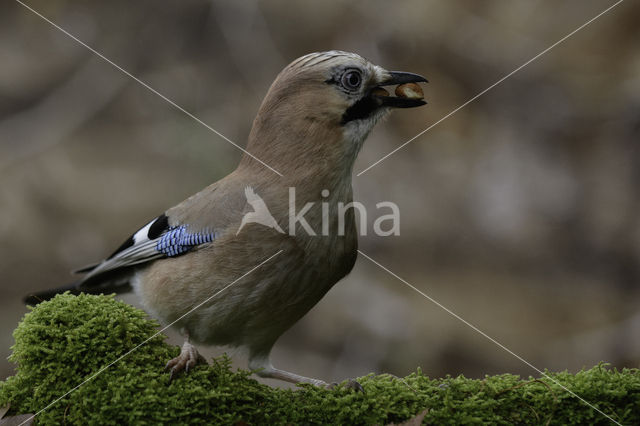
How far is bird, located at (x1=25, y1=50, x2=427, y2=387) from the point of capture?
3641mm

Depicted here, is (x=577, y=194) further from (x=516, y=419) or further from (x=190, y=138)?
(x=516, y=419)

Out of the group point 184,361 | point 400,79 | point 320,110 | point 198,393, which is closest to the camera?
point 198,393

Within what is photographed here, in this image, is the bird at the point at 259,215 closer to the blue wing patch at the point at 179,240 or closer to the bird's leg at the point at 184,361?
the blue wing patch at the point at 179,240

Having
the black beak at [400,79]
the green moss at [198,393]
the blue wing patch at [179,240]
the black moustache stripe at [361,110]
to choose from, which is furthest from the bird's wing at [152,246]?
the black beak at [400,79]

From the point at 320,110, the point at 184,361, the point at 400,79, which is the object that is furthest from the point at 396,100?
the point at 184,361

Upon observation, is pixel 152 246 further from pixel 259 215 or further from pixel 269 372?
pixel 269 372

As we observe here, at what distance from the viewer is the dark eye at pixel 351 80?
393cm

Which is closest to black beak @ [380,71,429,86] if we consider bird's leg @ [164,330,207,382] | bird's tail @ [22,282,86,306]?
bird's leg @ [164,330,207,382]

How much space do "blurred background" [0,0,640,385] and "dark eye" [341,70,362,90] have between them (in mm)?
3684

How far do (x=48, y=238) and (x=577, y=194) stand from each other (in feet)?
18.4

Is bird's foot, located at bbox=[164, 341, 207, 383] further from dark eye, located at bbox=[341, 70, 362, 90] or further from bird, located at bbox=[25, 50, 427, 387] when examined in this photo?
dark eye, located at bbox=[341, 70, 362, 90]

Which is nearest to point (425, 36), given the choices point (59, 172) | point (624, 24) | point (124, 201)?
point (624, 24)

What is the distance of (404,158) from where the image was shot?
7.90 m

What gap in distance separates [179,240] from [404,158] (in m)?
4.32
